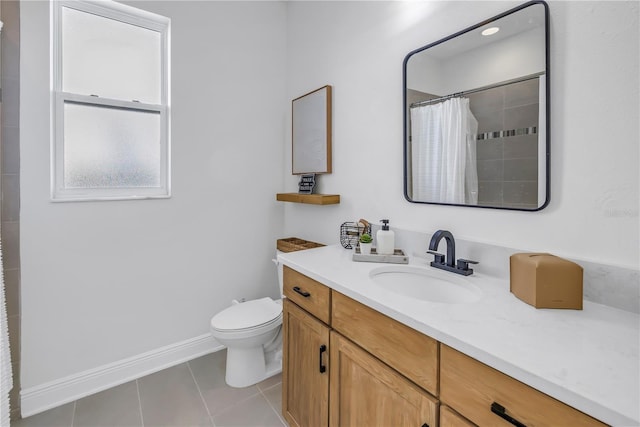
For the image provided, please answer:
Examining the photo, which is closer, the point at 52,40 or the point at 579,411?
the point at 579,411

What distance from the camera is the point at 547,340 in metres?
0.75

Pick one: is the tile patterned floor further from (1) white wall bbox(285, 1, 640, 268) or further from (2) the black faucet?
(2) the black faucet

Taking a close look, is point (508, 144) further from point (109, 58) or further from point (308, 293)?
point (109, 58)

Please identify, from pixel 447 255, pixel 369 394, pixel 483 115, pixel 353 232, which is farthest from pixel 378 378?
pixel 483 115

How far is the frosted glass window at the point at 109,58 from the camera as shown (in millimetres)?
1812

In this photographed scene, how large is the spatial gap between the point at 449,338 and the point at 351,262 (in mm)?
715

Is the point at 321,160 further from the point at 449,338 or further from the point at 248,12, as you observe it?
the point at 449,338

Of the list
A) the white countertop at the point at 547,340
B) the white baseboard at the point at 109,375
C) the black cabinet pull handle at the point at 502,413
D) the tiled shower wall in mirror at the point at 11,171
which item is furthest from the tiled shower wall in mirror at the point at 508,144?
the tiled shower wall in mirror at the point at 11,171

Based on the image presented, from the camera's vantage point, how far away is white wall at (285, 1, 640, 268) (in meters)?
0.96

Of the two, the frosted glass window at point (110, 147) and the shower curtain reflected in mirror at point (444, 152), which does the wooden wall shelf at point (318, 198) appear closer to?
the shower curtain reflected in mirror at point (444, 152)

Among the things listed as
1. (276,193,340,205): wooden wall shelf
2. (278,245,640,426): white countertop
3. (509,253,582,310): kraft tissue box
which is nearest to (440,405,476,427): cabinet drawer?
(278,245,640,426): white countertop

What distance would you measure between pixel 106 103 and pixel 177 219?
836mm

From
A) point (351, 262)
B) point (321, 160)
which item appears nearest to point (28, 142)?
point (321, 160)

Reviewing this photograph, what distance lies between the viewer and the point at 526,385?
66cm
